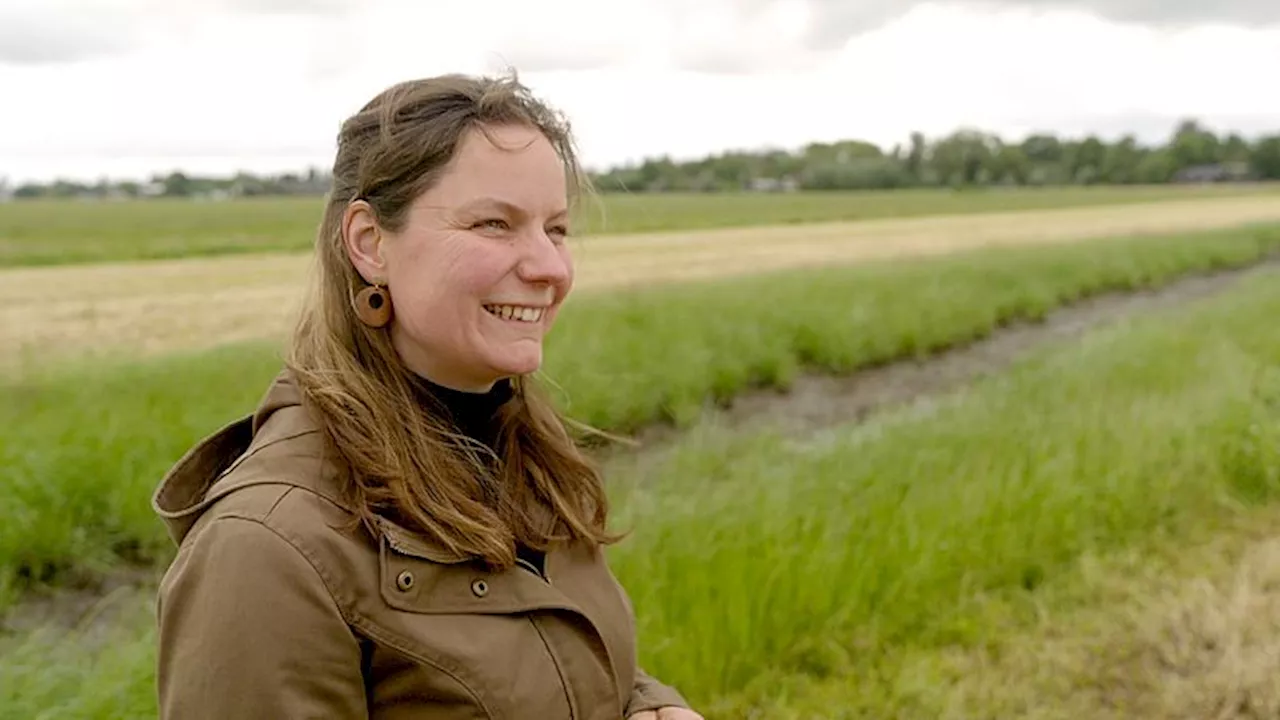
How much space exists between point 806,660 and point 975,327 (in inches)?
455

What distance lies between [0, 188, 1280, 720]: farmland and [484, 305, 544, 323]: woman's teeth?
3.25 feet

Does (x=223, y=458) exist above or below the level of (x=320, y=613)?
above

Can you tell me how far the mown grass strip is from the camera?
13.5 ft

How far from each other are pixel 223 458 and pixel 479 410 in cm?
41

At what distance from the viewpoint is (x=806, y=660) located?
13.5ft

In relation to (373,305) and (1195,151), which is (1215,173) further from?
(373,305)

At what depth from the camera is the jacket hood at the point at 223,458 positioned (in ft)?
4.98

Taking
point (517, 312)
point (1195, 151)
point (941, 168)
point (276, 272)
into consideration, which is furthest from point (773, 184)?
point (517, 312)

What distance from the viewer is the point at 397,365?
1720mm

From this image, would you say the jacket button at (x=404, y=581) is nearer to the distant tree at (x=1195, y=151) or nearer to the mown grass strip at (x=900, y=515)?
the mown grass strip at (x=900, y=515)

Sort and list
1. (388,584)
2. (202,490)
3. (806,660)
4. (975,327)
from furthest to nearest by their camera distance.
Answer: (975,327) < (806,660) < (202,490) < (388,584)

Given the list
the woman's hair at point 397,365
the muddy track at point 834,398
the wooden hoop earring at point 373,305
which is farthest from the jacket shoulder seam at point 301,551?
the muddy track at point 834,398

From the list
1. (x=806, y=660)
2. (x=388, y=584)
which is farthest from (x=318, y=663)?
(x=806, y=660)

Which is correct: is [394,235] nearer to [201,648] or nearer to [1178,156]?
[201,648]
